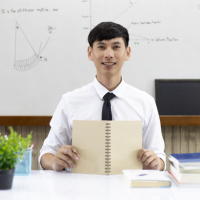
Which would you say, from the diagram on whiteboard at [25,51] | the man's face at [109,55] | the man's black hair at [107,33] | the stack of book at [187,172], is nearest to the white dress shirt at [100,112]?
the man's face at [109,55]

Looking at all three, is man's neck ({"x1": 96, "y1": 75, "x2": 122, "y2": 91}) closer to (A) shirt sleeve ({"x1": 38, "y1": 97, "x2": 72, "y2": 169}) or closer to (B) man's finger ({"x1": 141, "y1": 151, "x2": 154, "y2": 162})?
(A) shirt sleeve ({"x1": 38, "y1": 97, "x2": 72, "y2": 169})

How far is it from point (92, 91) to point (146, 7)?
3.19 feet

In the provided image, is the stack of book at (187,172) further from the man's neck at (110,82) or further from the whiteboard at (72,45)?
the whiteboard at (72,45)

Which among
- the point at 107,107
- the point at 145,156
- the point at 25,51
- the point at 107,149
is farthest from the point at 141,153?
the point at 25,51

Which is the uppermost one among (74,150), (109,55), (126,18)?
(126,18)

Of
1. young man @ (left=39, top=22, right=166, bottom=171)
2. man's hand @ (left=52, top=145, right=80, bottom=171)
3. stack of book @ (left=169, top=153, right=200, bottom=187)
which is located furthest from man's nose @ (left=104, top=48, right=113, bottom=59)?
stack of book @ (left=169, top=153, right=200, bottom=187)

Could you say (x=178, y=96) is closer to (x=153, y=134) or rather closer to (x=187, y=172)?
(x=153, y=134)

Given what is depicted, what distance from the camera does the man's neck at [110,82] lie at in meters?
1.38

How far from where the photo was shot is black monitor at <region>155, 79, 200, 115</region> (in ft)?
6.33

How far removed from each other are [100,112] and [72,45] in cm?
83

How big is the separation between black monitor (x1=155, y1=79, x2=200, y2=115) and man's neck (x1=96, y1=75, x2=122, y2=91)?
0.64 m

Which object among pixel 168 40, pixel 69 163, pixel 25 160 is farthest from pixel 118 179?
pixel 168 40

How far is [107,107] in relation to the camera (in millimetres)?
1283

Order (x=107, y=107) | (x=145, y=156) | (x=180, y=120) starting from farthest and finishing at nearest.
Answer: (x=180, y=120)
(x=107, y=107)
(x=145, y=156)
